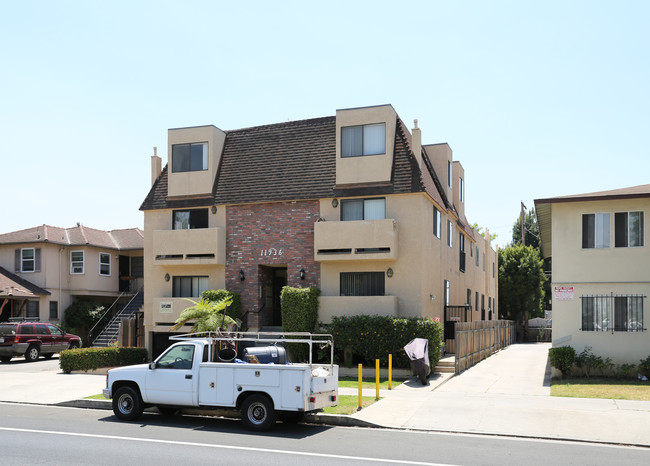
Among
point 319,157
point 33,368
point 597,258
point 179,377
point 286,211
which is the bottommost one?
point 33,368

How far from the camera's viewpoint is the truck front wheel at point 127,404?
1341 centimetres

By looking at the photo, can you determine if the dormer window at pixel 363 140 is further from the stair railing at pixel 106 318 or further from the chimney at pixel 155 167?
the stair railing at pixel 106 318

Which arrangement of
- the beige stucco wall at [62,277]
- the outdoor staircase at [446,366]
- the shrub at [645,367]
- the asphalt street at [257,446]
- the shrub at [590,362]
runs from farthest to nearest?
1. the beige stucco wall at [62,277]
2. the outdoor staircase at [446,366]
3. the shrub at [590,362]
4. the shrub at [645,367]
5. the asphalt street at [257,446]

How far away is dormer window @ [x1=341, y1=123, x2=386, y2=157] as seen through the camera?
24.2 m

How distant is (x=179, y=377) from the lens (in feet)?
43.0

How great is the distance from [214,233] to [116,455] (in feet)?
53.0

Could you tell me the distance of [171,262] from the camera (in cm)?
2606

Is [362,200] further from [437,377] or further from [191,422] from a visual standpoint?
[191,422]

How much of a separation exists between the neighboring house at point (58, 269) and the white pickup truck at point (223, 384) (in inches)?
860

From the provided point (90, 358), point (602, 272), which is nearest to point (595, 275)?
point (602, 272)

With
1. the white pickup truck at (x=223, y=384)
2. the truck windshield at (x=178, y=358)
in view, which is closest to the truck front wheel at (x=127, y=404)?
the white pickup truck at (x=223, y=384)

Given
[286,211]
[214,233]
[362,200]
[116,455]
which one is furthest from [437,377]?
[116,455]

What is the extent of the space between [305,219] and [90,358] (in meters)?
9.07

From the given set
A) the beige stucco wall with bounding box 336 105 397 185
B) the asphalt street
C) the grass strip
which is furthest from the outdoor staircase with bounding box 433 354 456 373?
the asphalt street
